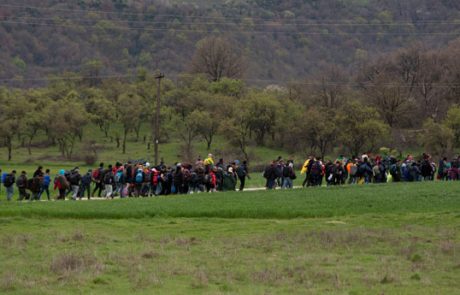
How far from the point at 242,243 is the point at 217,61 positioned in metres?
112

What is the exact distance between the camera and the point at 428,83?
382 ft

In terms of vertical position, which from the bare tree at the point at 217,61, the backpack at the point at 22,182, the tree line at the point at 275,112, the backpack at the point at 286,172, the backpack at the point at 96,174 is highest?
the bare tree at the point at 217,61

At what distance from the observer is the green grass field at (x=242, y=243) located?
59.9 ft

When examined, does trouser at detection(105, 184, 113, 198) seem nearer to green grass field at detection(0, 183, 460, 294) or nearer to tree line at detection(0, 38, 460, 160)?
green grass field at detection(0, 183, 460, 294)

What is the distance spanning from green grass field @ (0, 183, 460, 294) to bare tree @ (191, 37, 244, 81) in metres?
95.2

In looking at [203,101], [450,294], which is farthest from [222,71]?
[450,294]

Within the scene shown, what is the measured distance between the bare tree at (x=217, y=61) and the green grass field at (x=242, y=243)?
3748 inches

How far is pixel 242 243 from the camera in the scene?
25.0 m

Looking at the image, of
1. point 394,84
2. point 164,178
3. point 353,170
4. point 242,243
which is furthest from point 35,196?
point 394,84

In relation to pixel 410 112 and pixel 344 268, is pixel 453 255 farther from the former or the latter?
pixel 410 112

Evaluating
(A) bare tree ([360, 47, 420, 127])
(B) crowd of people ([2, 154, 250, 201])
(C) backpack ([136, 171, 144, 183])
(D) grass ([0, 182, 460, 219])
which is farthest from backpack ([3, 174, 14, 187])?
(A) bare tree ([360, 47, 420, 127])

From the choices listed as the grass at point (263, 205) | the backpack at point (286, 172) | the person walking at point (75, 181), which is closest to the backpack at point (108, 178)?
the person walking at point (75, 181)

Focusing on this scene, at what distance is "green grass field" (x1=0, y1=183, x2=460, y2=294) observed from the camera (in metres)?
18.3

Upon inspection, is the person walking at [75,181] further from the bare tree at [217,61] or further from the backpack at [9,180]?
the bare tree at [217,61]
